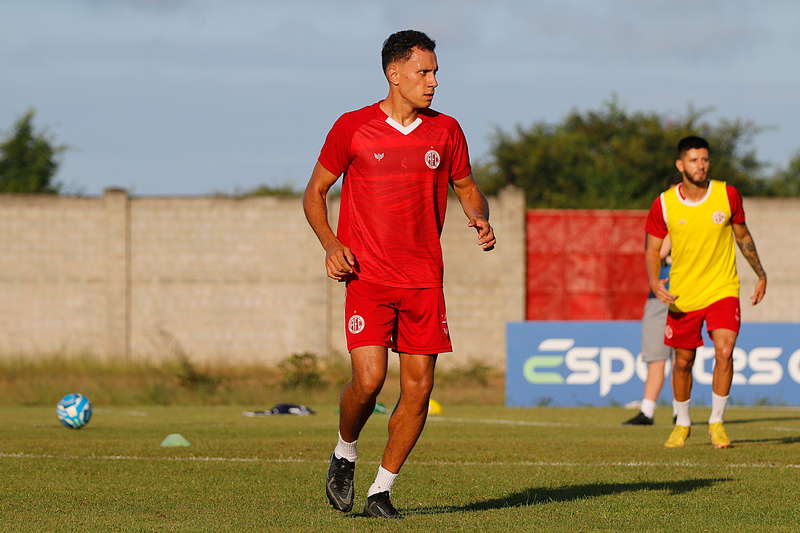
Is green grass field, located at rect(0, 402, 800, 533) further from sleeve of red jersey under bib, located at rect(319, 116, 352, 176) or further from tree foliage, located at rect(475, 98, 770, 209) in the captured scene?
tree foliage, located at rect(475, 98, 770, 209)

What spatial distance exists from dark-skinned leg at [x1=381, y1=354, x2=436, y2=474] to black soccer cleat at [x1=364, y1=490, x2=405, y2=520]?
0.14m

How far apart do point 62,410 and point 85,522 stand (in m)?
6.22

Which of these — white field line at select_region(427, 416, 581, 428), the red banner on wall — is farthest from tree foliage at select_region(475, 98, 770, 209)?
white field line at select_region(427, 416, 581, 428)

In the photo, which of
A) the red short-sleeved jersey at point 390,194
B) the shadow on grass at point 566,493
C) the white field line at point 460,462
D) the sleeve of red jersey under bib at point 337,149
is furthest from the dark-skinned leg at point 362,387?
the white field line at point 460,462

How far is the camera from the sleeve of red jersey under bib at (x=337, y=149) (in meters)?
5.20

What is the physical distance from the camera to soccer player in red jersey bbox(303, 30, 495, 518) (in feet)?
16.8

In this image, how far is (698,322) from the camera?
27.7ft

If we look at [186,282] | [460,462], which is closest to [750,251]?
[460,462]

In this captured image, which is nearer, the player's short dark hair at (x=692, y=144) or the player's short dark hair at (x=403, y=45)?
the player's short dark hair at (x=403, y=45)

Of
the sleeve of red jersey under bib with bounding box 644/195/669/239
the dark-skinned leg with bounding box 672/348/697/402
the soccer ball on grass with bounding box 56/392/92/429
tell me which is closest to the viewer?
the sleeve of red jersey under bib with bounding box 644/195/669/239

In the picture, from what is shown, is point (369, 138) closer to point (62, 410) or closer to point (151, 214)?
point (62, 410)

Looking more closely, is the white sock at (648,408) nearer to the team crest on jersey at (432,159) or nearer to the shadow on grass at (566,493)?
the shadow on grass at (566,493)

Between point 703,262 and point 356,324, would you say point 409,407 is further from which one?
point 703,262

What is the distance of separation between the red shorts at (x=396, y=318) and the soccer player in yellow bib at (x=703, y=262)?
370 centimetres
